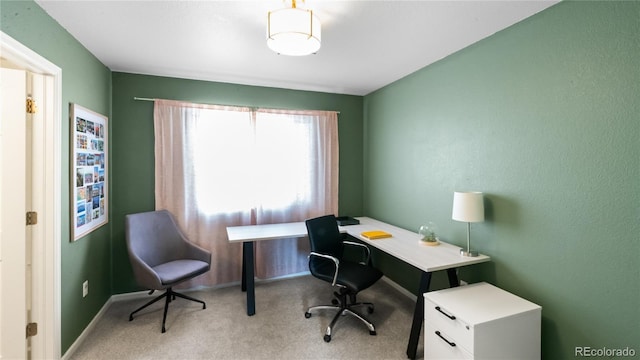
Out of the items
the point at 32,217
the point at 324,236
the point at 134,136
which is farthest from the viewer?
the point at 134,136

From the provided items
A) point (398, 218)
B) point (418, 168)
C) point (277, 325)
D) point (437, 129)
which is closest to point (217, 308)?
point (277, 325)

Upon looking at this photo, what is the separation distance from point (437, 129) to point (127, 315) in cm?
354

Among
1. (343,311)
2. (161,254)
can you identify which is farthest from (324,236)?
(161,254)

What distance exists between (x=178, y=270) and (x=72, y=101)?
166cm

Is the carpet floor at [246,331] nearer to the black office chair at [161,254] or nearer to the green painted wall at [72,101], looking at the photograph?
the black office chair at [161,254]

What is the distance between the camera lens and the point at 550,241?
1850 mm

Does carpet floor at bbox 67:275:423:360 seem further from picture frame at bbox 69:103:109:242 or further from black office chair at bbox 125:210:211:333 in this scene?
picture frame at bbox 69:103:109:242

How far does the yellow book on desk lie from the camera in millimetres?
2811

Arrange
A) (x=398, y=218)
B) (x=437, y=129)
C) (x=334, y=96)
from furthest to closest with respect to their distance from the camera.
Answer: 1. (x=334, y=96)
2. (x=398, y=218)
3. (x=437, y=129)

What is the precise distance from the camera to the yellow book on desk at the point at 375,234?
2811 mm

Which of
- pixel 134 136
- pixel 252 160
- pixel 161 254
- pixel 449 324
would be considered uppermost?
pixel 134 136

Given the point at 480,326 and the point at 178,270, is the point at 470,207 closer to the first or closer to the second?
the point at 480,326

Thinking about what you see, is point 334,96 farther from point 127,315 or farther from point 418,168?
point 127,315

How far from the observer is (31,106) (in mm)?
1889
